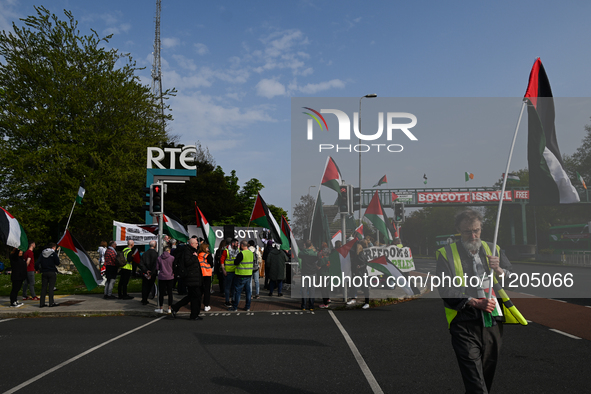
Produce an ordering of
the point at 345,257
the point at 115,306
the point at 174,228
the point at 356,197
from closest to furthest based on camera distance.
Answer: the point at 345,257 → the point at 115,306 → the point at 356,197 → the point at 174,228

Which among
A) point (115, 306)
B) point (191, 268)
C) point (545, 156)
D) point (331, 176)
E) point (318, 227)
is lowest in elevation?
point (115, 306)

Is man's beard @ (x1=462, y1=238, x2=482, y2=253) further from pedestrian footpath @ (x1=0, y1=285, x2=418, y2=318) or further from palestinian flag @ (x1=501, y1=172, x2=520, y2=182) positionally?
pedestrian footpath @ (x1=0, y1=285, x2=418, y2=318)

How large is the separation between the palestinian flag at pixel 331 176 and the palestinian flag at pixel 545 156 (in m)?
8.02

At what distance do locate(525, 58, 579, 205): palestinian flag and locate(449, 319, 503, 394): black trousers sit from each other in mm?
2620

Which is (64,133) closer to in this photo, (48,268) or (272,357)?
(48,268)

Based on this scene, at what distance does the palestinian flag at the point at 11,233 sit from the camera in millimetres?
11820

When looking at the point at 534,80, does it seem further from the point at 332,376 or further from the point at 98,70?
the point at 98,70

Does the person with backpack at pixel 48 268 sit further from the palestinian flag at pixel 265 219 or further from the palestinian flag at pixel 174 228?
the palestinian flag at pixel 265 219

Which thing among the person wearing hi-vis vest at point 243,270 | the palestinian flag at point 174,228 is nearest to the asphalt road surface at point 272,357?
the person wearing hi-vis vest at point 243,270

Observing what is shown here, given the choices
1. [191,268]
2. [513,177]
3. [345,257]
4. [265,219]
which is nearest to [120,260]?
[191,268]

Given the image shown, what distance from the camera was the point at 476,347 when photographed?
150 inches

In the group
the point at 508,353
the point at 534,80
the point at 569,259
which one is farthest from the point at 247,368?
the point at 569,259

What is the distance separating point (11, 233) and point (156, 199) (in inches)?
147

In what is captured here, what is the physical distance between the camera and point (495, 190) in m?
6.82
